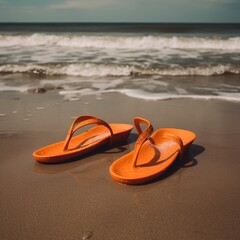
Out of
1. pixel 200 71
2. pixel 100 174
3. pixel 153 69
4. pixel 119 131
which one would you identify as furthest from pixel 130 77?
pixel 100 174

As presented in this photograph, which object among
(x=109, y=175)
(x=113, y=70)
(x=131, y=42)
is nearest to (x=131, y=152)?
(x=109, y=175)

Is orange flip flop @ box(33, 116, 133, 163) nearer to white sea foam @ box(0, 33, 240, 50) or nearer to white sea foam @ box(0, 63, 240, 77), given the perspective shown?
white sea foam @ box(0, 63, 240, 77)

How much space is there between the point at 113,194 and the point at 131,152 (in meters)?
0.59

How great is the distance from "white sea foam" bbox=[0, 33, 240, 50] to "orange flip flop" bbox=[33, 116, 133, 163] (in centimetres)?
1199

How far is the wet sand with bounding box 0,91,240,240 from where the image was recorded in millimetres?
1887

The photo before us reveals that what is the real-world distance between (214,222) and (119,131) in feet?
5.18

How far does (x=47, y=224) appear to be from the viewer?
6.36ft

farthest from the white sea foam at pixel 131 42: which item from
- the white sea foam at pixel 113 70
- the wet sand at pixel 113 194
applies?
the wet sand at pixel 113 194

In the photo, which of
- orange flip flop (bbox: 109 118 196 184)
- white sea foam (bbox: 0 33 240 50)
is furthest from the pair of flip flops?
white sea foam (bbox: 0 33 240 50)

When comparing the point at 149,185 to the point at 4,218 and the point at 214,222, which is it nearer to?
the point at 214,222

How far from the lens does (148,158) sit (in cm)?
275

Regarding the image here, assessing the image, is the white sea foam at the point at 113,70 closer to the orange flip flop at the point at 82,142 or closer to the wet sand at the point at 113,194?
the wet sand at the point at 113,194

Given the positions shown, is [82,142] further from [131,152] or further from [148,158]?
[148,158]

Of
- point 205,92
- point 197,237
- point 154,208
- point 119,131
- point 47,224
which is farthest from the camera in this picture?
point 205,92
